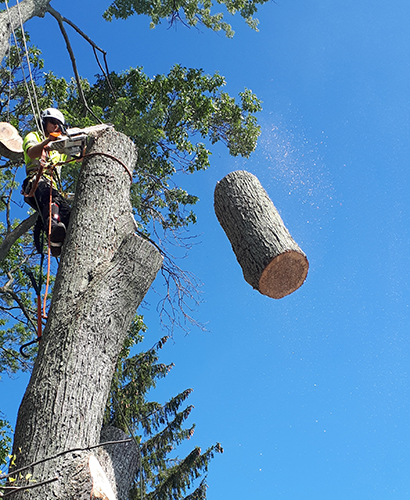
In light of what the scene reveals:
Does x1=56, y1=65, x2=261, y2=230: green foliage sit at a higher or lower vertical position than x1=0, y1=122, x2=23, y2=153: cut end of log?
higher

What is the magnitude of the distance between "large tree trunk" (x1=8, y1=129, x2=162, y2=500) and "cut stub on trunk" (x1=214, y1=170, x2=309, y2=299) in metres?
0.98

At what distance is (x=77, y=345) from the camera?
8.41 feet

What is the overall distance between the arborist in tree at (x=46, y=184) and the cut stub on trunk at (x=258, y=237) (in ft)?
4.40

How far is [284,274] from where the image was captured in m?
3.96

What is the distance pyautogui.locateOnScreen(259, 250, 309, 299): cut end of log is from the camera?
3.80m

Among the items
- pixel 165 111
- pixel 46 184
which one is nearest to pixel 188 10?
pixel 165 111

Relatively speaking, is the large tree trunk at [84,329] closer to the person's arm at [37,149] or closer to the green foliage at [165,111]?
the person's arm at [37,149]

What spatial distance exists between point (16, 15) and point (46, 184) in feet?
9.59

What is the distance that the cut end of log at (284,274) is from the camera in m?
3.80

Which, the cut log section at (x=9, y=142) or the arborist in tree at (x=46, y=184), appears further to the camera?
the cut log section at (x=9, y=142)

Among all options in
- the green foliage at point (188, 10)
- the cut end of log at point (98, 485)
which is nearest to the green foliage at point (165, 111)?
the green foliage at point (188, 10)

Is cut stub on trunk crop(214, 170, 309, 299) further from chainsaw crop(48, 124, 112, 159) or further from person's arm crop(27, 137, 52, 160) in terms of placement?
person's arm crop(27, 137, 52, 160)

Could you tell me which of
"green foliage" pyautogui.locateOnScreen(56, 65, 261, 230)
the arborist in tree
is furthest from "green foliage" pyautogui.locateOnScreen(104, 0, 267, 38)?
the arborist in tree

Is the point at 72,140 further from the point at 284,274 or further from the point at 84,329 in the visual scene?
the point at 284,274
